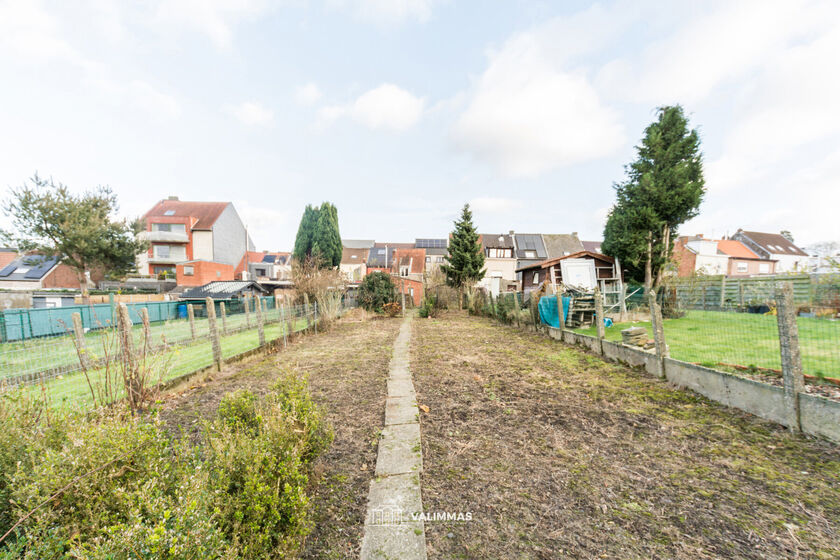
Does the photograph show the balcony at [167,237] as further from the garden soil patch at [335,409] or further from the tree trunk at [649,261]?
the tree trunk at [649,261]

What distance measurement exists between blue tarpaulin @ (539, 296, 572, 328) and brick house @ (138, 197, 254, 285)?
3599cm

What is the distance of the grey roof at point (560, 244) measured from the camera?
134ft

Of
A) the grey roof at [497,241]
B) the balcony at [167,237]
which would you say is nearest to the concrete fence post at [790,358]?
the grey roof at [497,241]

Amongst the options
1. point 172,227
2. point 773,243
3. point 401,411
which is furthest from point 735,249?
point 172,227

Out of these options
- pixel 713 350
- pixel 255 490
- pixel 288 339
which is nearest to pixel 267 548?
pixel 255 490

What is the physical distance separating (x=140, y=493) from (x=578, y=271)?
64.3 feet

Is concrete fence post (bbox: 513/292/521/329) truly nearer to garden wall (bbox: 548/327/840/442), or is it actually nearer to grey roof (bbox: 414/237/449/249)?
garden wall (bbox: 548/327/840/442)

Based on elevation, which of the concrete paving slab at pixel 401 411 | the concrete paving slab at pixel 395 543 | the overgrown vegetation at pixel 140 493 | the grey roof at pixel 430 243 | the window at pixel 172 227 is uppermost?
the window at pixel 172 227

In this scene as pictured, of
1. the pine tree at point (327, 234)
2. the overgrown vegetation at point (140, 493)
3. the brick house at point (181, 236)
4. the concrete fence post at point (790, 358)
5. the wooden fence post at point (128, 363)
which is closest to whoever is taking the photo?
the overgrown vegetation at point (140, 493)

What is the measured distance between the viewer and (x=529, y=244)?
41.2 metres

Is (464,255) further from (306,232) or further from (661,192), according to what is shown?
(306,232)

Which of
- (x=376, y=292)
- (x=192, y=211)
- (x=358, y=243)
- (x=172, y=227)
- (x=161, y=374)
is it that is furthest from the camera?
(x=358, y=243)

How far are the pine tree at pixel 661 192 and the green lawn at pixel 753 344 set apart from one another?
247 inches

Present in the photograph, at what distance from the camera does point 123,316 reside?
4457 millimetres
